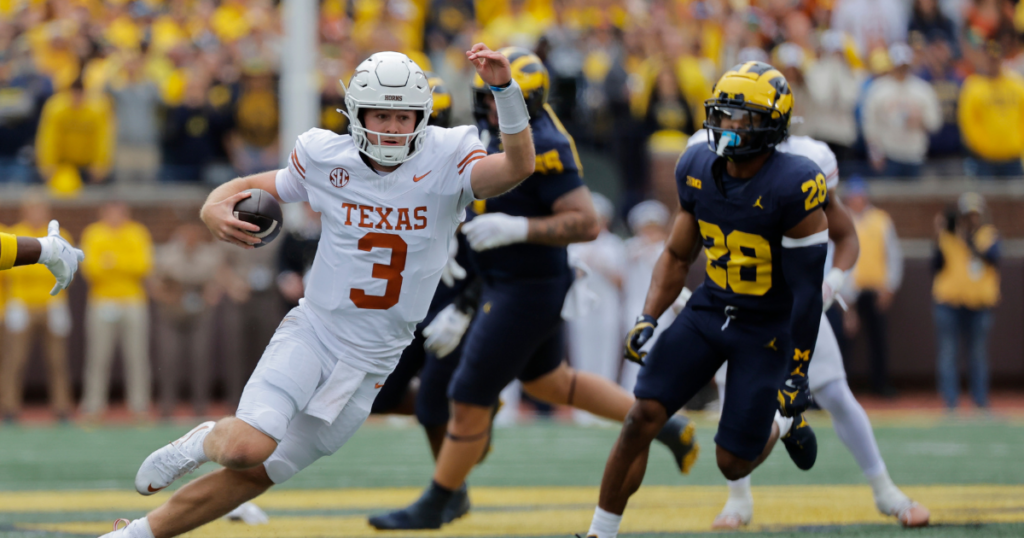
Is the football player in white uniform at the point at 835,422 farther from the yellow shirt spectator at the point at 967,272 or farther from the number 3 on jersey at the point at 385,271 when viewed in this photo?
the yellow shirt spectator at the point at 967,272

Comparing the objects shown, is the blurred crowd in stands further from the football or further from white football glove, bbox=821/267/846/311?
the football

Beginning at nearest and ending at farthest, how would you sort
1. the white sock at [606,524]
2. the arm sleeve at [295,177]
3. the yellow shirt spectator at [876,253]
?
the arm sleeve at [295,177] < the white sock at [606,524] < the yellow shirt spectator at [876,253]

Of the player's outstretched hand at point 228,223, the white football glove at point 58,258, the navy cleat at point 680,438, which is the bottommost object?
the navy cleat at point 680,438

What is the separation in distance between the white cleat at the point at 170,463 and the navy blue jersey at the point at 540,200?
193cm

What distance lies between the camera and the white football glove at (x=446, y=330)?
18.4 feet

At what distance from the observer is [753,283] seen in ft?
14.9

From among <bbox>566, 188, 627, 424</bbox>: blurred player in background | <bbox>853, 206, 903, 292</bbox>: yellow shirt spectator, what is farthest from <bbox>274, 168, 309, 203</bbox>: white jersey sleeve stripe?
<bbox>853, 206, 903, 292</bbox>: yellow shirt spectator

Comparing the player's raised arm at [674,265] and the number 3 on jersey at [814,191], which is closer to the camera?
the number 3 on jersey at [814,191]

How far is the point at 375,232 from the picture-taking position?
13.4 ft

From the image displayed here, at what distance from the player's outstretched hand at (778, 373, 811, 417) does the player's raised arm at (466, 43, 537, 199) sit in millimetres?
1261

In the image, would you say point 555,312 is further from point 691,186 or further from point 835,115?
point 835,115

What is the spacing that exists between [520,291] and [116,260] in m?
7.42

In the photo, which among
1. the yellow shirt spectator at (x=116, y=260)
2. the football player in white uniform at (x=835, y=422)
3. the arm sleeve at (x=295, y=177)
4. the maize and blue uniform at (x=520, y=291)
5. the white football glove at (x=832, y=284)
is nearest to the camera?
the arm sleeve at (x=295, y=177)

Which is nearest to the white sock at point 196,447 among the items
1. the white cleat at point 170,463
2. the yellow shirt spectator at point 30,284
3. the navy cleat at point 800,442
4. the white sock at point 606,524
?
the white cleat at point 170,463
